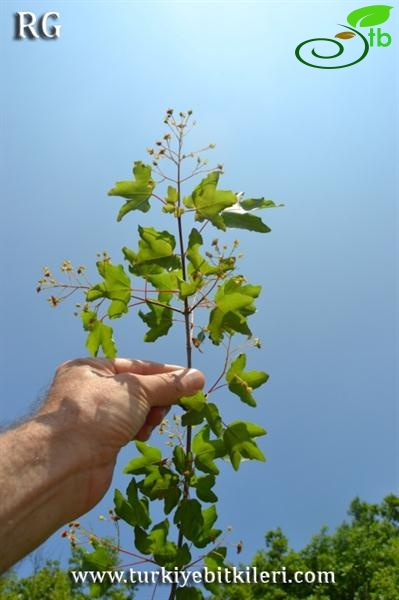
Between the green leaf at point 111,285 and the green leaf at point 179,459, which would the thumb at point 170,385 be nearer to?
the green leaf at point 179,459

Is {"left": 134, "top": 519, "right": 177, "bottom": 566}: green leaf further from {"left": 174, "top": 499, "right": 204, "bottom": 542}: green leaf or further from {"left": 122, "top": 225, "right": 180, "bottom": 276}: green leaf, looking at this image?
{"left": 122, "top": 225, "right": 180, "bottom": 276}: green leaf

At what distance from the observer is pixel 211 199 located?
7.26ft

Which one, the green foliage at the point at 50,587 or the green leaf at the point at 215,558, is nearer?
the green leaf at the point at 215,558

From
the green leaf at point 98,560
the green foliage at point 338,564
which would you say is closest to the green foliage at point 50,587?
the green foliage at point 338,564

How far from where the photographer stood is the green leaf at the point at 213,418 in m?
2.10

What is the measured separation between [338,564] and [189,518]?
8.91 meters

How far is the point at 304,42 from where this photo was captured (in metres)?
4.75

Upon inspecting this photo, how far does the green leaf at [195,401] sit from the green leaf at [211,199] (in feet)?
1.91

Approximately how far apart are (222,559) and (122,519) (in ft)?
1.26

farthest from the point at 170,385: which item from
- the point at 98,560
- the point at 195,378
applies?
the point at 98,560

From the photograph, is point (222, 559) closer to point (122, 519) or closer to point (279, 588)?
point (122, 519)

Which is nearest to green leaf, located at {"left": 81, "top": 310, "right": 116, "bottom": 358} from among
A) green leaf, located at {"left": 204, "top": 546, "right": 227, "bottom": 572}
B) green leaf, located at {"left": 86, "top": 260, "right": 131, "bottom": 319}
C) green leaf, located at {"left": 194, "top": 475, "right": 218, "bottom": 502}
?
green leaf, located at {"left": 86, "top": 260, "right": 131, "bottom": 319}

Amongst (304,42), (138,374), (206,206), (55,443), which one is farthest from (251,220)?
(304,42)

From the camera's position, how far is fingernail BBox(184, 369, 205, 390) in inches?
83.7
